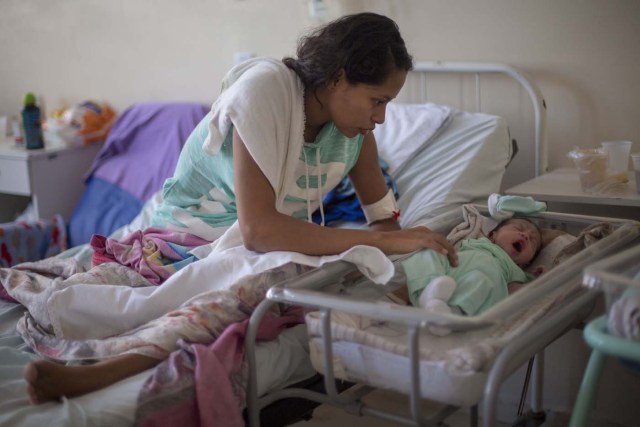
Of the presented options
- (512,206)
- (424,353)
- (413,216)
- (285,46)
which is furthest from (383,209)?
(285,46)

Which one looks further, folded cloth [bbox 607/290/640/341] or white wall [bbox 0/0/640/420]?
white wall [bbox 0/0/640/420]

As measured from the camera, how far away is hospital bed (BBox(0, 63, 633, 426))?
1433 mm

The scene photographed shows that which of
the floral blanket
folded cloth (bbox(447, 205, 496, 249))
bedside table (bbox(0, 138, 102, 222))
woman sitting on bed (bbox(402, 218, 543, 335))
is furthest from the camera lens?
bedside table (bbox(0, 138, 102, 222))

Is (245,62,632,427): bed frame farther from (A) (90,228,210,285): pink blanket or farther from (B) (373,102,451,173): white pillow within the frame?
(B) (373,102,451,173): white pillow

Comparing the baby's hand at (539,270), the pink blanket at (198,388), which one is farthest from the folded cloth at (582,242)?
the pink blanket at (198,388)

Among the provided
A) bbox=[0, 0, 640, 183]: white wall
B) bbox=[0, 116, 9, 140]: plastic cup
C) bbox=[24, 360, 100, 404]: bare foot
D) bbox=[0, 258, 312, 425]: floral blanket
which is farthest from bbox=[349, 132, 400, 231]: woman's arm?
bbox=[0, 116, 9, 140]: plastic cup

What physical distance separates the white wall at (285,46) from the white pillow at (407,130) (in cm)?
26

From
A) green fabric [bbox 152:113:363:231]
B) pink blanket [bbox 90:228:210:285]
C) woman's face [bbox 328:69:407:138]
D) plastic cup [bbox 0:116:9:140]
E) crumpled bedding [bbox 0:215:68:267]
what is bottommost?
crumpled bedding [bbox 0:215:68:267]

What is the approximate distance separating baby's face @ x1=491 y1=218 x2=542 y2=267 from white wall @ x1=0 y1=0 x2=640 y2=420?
73 cm

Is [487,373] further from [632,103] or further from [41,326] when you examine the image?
[632,103]

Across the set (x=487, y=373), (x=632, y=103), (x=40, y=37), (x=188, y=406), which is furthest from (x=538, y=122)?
(x=40, y=37)

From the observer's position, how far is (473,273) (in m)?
1.69

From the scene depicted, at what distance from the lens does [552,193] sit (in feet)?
7.30

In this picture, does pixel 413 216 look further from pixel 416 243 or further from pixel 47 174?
pixel 47 174
